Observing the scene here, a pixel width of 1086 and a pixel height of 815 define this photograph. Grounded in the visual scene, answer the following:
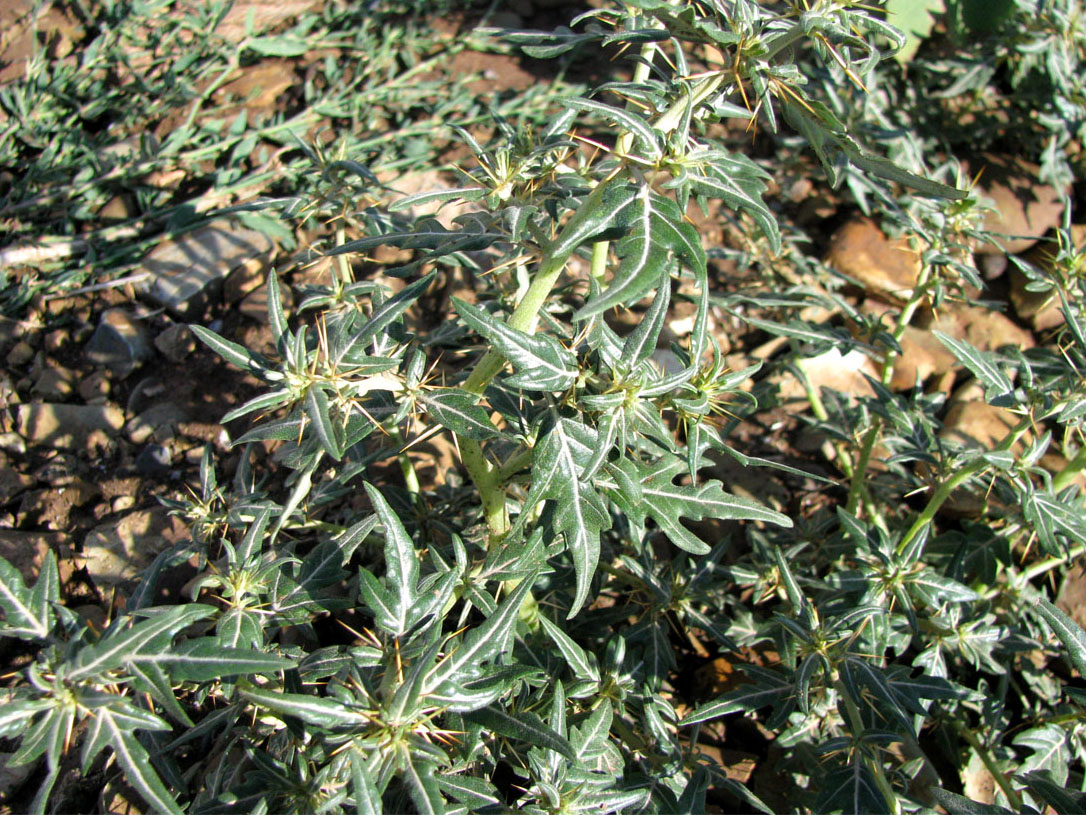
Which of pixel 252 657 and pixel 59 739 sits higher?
pixel 252 657

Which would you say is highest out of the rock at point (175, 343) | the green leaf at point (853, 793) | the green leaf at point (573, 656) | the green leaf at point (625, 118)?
the green leaf at point (625, 118)

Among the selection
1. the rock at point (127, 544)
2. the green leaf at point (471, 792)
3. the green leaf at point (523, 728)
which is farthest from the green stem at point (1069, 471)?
the rock at point (127, 544)

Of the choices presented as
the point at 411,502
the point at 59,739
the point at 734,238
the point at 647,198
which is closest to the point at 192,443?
the point at 411,502

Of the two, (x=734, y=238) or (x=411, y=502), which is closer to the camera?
(x=411, y=502)

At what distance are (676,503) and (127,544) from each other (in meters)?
1.93

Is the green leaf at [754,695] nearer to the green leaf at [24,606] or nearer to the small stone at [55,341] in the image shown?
the green leaf at [24,606]

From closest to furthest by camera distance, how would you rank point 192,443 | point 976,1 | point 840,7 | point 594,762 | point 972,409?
point 840,7, point 594,762, point 192,443, point 972,409, point 976,1

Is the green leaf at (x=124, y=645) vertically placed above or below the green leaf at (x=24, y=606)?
above

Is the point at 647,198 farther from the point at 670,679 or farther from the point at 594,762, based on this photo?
the point at 670,679

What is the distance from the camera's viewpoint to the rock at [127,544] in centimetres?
267

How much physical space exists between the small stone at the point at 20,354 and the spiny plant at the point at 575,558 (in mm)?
1274

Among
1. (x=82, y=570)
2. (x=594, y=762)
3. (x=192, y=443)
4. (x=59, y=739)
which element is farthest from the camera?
(x=192, y=443)

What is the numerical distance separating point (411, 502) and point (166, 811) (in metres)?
1.11

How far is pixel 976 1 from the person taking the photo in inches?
156
